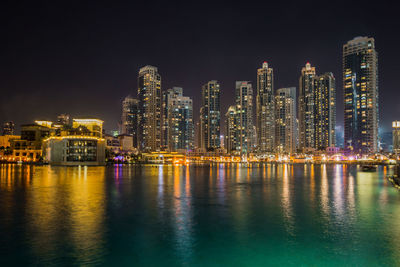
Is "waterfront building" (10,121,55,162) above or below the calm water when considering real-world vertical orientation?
above

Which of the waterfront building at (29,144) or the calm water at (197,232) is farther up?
the waterfront building at (29,144)

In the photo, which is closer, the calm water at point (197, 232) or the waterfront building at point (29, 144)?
the calm water at point (197, 232)

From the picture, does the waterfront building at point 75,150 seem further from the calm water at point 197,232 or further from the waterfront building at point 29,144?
the calm water at point 197,232

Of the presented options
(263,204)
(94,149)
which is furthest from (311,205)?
(94,149)

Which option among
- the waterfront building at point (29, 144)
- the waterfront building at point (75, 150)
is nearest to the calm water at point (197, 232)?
the waterfront building at point (75, 150)

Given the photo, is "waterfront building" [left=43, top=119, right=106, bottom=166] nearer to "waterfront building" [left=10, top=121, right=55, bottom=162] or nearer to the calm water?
"waterfront building" [left=10, top=121, right=55, bottom=162]

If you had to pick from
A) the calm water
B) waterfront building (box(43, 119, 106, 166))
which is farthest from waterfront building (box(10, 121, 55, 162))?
the calm water

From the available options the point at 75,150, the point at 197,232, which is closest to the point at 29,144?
the point at 75,150

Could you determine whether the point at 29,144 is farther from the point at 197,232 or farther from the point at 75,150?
the point at 197,232

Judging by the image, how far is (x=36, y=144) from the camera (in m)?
172

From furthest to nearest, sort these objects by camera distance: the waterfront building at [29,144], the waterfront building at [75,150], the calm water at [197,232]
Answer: the waterfront building at [29,144], the waterfront building at [75,150], the calm water at [197,232]

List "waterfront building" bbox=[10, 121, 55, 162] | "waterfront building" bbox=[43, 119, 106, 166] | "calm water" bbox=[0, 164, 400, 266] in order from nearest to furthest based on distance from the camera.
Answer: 1. "calm water" bbox=[0, 164, 400, 266]
2. "waterfront building" bbox=[43, 119, 106, 166]
3. "waterfront building" bbox=[10, 121, 55, 162]

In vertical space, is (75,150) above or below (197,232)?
above

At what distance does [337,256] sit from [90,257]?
449 inches
